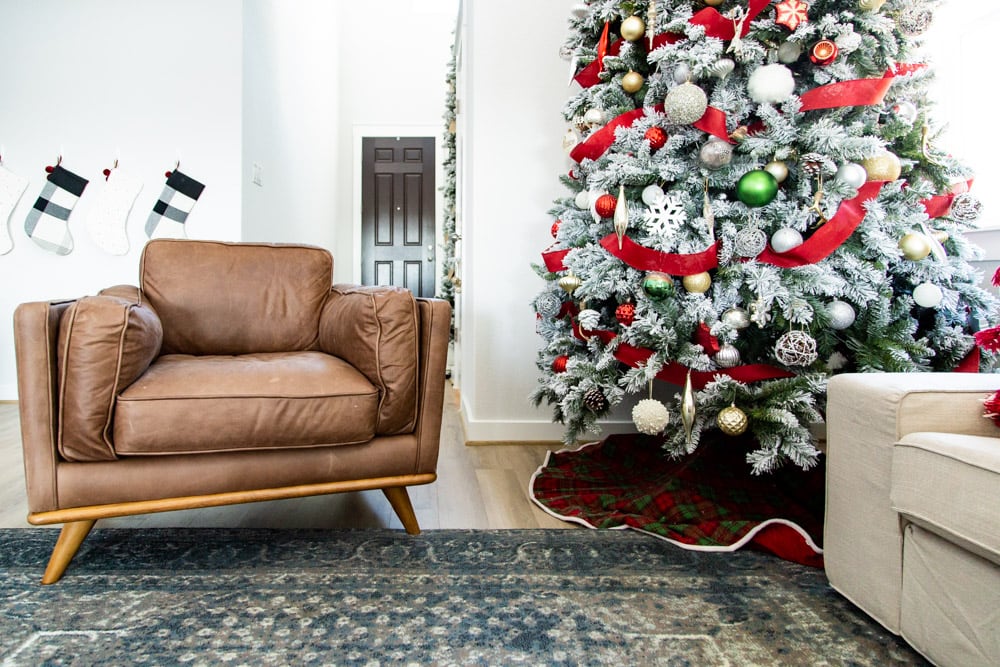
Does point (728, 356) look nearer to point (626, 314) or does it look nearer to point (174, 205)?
point (626, 314)

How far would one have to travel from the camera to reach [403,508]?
157 centimetres

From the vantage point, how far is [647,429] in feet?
5.10

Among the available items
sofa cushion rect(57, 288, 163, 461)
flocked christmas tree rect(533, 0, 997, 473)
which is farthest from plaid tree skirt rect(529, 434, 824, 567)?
sofa cushion rect(57, 288, 163, 461)

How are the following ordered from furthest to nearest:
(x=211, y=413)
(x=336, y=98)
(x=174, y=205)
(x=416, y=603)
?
1. (x=336, y=98)
2. (x=174, y=205)
3. (x=211, y=413)
4. (x=416, y=603)

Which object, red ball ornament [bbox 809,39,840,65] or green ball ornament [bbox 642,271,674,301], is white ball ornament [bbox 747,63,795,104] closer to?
red ball ornament [bbox 809,39,840,65]

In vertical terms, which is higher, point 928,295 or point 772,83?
point 772,83

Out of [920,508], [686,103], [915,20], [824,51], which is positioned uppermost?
[915,20]

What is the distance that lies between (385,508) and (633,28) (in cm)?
148

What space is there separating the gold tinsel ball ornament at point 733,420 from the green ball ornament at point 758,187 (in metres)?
0.49

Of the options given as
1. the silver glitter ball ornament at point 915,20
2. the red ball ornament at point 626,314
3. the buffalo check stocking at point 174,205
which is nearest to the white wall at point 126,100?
the buffalo check stocking at point 174,205

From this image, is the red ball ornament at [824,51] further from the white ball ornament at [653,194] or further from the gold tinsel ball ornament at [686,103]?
the white ball ornament at [653,194]

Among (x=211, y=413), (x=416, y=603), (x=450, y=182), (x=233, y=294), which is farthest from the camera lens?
(x=450, y=182)

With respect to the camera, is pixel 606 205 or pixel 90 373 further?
pixel 606 205

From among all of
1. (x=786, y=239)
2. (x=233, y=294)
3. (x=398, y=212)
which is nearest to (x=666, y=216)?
(x=786, y=239)
